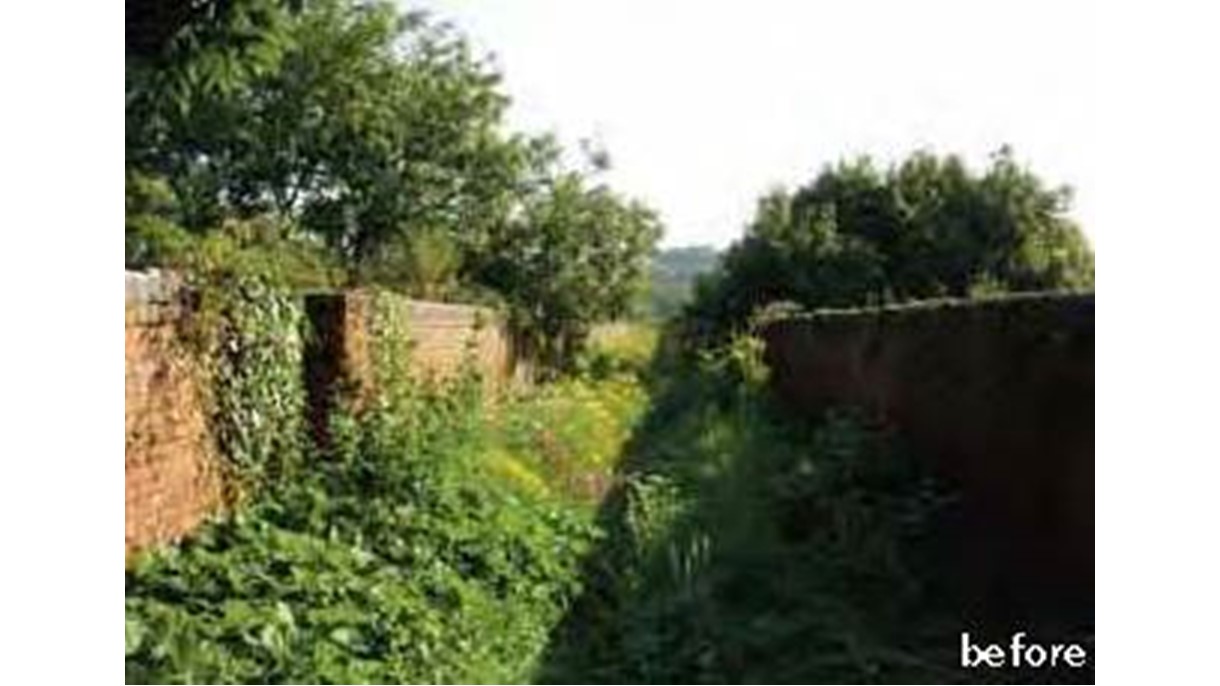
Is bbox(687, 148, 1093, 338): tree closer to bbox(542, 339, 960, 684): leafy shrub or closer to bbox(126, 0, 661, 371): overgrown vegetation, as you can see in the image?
bbox(126, 0, 661, 371): overgrown vegetation

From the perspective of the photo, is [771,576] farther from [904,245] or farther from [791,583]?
[904,245]

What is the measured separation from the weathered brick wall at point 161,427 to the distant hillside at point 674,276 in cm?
1559

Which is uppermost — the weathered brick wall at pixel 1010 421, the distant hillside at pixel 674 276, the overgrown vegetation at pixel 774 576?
the distant hillside at pixel 674 276

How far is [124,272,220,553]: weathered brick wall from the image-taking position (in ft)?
23.3

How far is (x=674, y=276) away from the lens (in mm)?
32531

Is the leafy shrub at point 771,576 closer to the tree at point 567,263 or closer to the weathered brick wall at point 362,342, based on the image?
the weathered brick wall at point 362,342

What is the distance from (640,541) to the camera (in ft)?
30.5

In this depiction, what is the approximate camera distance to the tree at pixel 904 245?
2486cm

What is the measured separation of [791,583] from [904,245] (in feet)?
59.1

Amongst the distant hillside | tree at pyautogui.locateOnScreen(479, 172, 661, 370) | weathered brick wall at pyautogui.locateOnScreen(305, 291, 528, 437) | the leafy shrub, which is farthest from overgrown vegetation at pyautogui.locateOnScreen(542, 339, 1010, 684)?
tree at pyautogui.locateOnScreen(479, 172, 661, 370)

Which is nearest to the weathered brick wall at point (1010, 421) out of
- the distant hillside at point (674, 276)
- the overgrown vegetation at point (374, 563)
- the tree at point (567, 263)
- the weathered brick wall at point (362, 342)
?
the overgrown vegetation at point (374, 563)

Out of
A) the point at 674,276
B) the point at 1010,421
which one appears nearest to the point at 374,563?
the point at 1010,421

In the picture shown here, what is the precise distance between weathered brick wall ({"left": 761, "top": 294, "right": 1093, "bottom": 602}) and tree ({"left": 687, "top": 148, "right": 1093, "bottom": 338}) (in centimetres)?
1275
